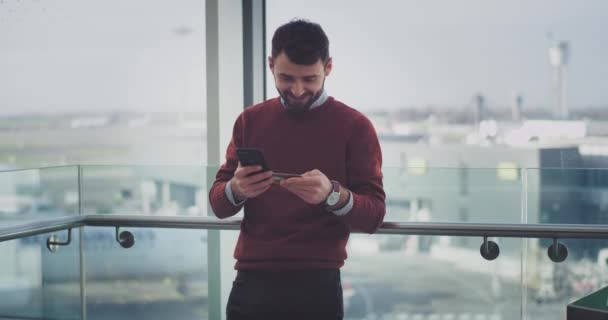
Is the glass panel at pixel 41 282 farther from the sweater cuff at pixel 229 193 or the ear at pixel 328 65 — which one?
the ear at pixel 328 65

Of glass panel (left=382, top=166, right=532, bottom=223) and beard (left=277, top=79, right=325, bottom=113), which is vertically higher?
beard (left=277, top=79, right=325, bottom=113)

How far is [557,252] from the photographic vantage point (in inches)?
96.9

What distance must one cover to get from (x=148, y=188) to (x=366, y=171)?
1797 mm

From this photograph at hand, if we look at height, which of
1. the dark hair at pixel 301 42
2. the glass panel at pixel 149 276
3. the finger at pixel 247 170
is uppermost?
the dark hair at pixel 301 42

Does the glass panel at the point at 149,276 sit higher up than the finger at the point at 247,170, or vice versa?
the finger at the point at 247,170

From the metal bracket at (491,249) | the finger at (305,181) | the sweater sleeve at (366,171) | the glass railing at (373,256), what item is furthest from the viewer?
the glass railing at (373,256)

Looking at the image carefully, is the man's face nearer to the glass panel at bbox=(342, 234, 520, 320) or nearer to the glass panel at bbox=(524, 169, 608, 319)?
the glass panel at bbox=(342, 234, 520, 320)

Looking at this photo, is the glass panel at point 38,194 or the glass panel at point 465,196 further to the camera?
the glass panel at point 38,194

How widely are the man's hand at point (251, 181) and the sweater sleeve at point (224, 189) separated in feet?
0.41

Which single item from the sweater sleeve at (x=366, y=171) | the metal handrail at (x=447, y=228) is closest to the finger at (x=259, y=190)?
the sweater sleeve at (x=366, y=171)

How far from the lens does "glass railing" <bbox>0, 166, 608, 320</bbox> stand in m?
2.60

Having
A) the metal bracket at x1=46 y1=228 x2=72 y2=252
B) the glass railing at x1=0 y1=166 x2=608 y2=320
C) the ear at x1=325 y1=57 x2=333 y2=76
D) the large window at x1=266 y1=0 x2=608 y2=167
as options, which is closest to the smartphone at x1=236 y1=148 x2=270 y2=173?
the ear at x1=325 y1=57 x2=333 y2=76

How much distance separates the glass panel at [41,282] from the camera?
2.96 meters

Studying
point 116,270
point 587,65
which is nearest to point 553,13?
point 587,65
